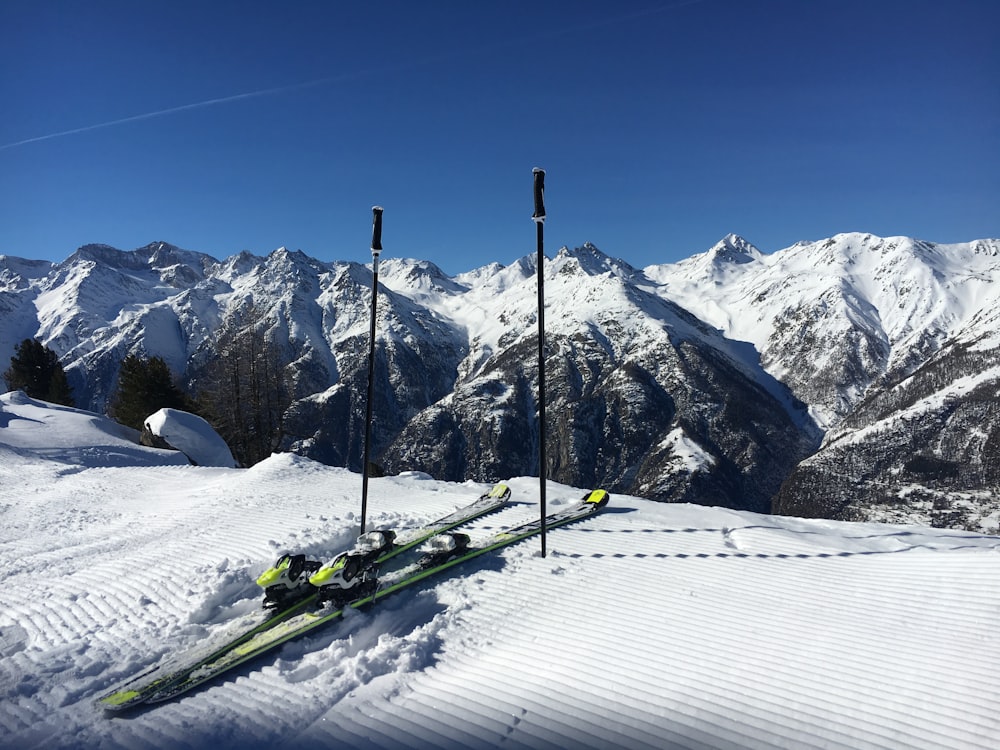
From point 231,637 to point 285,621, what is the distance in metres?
0.86

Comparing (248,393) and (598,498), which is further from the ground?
(248,393)

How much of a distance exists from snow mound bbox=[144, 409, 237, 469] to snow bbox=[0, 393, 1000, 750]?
713 inches

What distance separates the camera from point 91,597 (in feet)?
37.7

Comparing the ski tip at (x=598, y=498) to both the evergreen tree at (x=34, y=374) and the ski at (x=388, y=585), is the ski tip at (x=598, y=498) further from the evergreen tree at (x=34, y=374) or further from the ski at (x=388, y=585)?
the evergreen tree at (x=34, y=374)

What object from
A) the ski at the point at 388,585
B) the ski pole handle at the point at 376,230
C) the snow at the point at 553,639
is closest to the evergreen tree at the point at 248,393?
the snow at the point at 553,639

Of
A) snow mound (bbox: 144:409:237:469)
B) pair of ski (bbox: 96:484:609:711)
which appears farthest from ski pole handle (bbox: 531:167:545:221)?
snow mound (bbox: 144:409:237:469)

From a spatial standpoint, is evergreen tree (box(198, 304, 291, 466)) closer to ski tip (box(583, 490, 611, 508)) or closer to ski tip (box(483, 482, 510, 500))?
ski tip (box(483, 482, 510, 500))

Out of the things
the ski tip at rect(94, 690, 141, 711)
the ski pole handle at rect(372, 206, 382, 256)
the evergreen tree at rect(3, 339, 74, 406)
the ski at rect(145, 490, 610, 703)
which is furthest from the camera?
the evergreen tree at rect(3, 339, 74, 406)

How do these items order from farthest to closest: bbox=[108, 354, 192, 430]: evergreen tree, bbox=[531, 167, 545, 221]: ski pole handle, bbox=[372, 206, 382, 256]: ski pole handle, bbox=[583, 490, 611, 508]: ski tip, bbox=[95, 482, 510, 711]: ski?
bbox=[108, 354, 192, 430]: evergreen tree → bbox=[583, 490, 611, 508]: ski tip → bbox=[372, 206, 382, 256]: ski pole handle → bbox=[531, 167, 545, 221]: ski pole handle → bbox=[95, 482, 510, 711]: ski

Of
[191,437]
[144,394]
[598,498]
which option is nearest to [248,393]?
[191,437]

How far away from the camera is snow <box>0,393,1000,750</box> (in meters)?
7.35

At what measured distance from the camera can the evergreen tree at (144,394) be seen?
46.8m

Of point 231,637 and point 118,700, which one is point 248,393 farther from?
point 118,700

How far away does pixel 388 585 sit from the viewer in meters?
11.3
